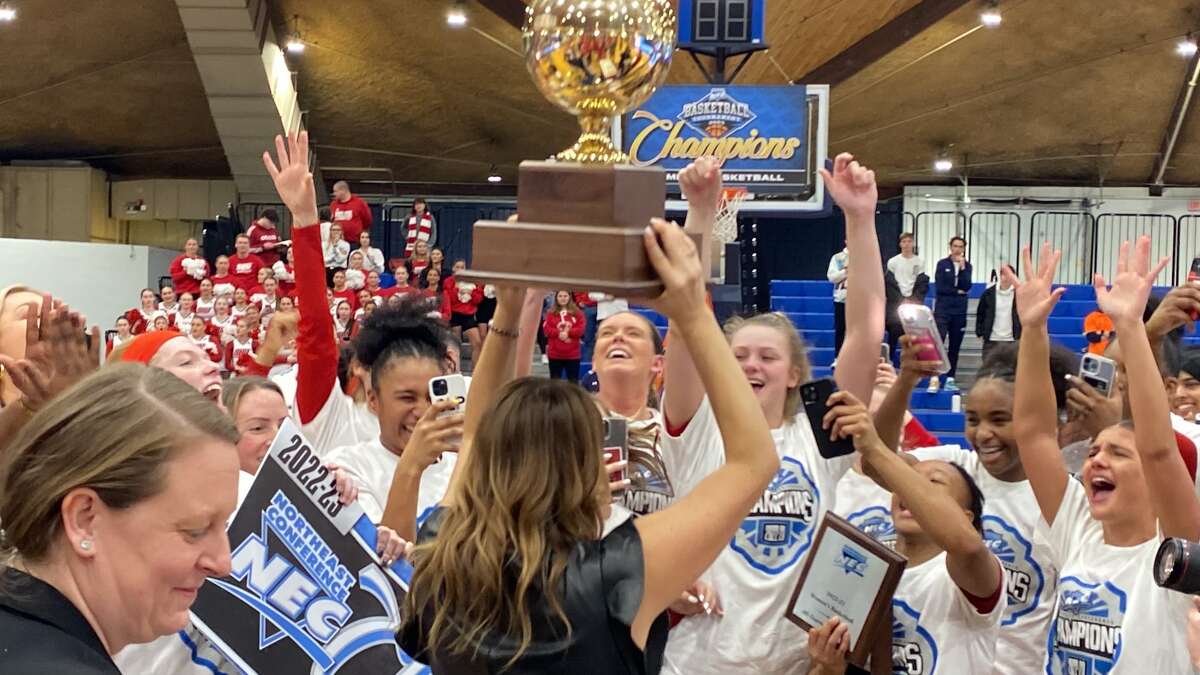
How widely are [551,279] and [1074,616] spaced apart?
1.45 meters

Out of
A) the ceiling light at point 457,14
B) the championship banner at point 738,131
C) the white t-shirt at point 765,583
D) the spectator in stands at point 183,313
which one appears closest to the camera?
the white t-shirt at point 765,583

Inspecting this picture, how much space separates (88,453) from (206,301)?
43.1 feet

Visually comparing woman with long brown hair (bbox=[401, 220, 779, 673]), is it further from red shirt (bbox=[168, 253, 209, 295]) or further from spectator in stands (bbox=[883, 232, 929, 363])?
red shirt (bbox=[168, 253, 209, 295])

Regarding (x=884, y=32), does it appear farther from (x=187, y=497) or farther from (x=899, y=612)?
(x=187, y=497)

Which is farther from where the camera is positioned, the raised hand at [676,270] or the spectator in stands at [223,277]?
the spectator in stands at [223,277]

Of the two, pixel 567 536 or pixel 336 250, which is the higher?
A: pixel 336 250

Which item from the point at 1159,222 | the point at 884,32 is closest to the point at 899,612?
the point at 884,32

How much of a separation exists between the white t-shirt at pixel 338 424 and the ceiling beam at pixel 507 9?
1191 centimetres

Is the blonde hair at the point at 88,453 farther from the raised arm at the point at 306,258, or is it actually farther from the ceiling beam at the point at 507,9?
the ceiling beam at the point at 507,9

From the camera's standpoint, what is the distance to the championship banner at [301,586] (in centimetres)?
241

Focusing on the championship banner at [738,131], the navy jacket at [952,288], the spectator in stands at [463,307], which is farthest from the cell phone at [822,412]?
the navy jacket at [952,288]

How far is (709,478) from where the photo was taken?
1.95 m

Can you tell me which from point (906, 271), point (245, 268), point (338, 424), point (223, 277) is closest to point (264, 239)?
point (245, 268)

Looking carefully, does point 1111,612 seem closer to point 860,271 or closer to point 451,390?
point 860,271
